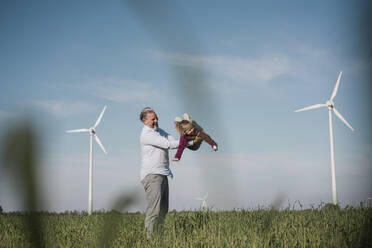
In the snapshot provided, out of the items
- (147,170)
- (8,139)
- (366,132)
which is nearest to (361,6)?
(366,132)

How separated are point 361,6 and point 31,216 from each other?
1.23 feet

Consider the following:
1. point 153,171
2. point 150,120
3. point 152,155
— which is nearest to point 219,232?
point 153,171

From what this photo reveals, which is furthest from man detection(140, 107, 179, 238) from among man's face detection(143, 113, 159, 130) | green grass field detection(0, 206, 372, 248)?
green grass field detection(0, 206, 372, 248)

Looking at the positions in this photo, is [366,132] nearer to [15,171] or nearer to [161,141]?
[15,171]

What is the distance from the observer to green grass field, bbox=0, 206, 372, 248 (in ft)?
1.34

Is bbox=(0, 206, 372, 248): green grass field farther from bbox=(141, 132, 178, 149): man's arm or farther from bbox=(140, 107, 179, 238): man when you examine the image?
bbox=(141, 132, 178, 149): man's arm

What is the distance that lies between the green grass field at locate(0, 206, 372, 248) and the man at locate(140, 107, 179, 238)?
208 millimetres

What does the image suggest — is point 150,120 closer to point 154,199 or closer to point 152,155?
point 152,155

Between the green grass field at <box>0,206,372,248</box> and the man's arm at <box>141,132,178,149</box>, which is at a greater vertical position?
the man's arm at <box>141,132,178,149</box>

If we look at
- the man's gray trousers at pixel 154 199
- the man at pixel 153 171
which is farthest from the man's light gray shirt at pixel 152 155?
the man's gray trousers at pixel 154 199

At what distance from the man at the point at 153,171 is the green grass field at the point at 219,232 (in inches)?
8.2

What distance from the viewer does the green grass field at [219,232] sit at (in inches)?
16.1

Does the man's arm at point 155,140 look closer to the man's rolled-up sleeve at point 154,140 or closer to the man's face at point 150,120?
the man's rolled-up sleeve at point 154,140

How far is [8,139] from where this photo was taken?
308 millimetres
